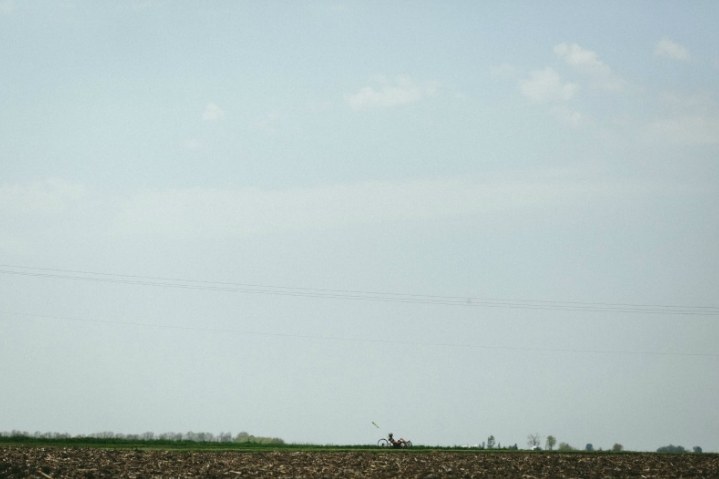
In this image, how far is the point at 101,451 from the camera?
49.8m

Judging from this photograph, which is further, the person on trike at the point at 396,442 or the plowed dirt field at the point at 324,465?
the person on trike at the point at 396,442

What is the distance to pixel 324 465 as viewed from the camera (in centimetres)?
4497

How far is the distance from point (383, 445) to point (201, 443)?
13.1m

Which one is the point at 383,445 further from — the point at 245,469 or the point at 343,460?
the point at 245,469

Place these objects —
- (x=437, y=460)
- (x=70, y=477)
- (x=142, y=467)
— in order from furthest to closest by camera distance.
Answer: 1. (x=437, y=460)
2. (x=142, y=467)
3. (x=70, y=477)

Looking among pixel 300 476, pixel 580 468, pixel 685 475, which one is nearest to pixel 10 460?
pixel 300 476

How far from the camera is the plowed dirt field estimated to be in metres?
40.8

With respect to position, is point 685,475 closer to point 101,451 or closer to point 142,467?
point 142,467

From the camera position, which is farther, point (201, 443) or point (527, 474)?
point (201, 443)

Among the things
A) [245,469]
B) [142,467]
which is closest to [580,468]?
[245,469]

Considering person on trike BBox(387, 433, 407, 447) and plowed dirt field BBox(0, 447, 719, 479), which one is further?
person on trike BBox(387, 433, 407, 447)

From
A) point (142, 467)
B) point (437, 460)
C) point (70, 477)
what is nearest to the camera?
point (70, 477)

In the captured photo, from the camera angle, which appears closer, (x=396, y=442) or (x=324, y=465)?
(x=324, y=465)

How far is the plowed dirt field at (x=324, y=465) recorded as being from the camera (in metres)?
40.8
